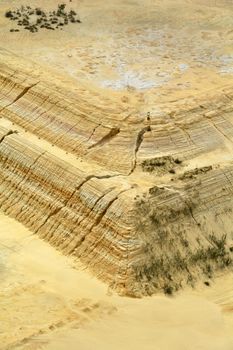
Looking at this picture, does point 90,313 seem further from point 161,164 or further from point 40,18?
point 40,18

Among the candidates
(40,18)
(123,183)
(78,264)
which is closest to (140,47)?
(40,18)

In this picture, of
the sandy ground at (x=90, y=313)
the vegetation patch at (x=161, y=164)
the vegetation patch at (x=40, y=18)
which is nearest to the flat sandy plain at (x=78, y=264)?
the sandy ground at (x=90, y=313)

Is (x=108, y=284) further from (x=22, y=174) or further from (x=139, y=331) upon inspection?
(x=22, y=174)

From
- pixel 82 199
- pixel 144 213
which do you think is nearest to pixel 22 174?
pixel 82 199

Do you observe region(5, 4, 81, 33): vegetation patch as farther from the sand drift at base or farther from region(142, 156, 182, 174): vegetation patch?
region(142, 156, 182, 174): vegetation patch

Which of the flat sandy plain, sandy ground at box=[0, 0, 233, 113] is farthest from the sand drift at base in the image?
sandy ground at box=[0, 0, 233, 113]

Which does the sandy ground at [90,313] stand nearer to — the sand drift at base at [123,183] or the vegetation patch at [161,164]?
the sand drift at base at [123,183]
